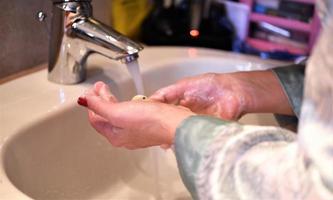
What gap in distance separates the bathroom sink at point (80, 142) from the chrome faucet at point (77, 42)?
0.03 m

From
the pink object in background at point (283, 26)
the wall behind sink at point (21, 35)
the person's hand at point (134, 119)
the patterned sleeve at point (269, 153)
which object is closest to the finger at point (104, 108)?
the person's hand at point (134, 119)

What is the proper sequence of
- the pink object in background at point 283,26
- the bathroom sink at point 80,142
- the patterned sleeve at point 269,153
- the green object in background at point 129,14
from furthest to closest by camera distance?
1. the pink object in background at point 283,26
2. the green object in background at point 129,14
3. the bathroom sink at point 80,142
4. the patterned sleeve at point 269,153

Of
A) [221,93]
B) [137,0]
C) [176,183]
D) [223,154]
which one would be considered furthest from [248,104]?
[137,0]

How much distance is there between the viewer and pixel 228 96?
24.2 inches

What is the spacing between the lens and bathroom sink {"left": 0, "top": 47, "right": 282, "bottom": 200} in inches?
22.0

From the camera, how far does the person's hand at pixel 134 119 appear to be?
0.43 meters

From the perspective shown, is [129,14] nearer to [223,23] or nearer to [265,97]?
[223,23]

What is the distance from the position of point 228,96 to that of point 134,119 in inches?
7.8

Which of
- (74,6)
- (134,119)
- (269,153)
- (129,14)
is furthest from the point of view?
(129,14)

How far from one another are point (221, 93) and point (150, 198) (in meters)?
0.18

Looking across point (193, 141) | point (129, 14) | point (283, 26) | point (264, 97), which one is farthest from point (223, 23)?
point (193, 141)

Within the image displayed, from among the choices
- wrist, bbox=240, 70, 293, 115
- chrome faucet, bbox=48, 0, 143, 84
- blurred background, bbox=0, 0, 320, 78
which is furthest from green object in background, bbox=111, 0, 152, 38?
wrist, bbox=240, 70, 293, 115

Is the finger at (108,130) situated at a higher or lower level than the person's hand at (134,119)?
lower

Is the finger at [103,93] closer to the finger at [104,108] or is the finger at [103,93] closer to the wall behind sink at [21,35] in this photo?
the finger at [104,108]
